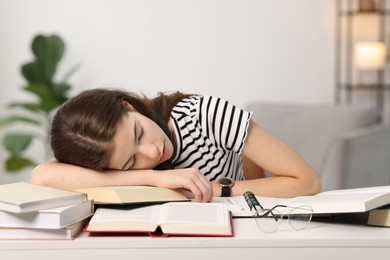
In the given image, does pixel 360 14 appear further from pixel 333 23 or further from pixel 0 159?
pixel 0 159

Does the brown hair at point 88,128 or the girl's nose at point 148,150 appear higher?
the brown hair at point 88,128

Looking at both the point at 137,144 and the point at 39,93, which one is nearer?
the point at 137,144

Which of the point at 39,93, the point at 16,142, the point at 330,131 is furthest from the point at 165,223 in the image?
the point at 16,142

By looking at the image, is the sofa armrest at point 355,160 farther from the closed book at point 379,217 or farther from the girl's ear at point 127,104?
the closed book at point 379,217

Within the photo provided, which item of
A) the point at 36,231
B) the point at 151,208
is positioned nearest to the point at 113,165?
the point at 151,208

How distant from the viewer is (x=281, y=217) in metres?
1.16

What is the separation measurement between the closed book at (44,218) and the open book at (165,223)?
0.04m

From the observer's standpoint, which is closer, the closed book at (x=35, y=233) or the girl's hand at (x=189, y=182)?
the closed book at (x=35, y=233)

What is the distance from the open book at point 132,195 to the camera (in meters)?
1.19

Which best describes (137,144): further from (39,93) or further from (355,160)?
(39,93)

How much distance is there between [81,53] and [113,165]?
2.87 meters

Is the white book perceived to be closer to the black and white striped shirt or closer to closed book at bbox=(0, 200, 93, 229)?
closed book at bbox=(0, 200, 93, 229)

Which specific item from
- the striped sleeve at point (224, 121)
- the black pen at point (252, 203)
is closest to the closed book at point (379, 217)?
the black pen at point (252, 203)

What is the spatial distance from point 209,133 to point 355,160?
111cm
